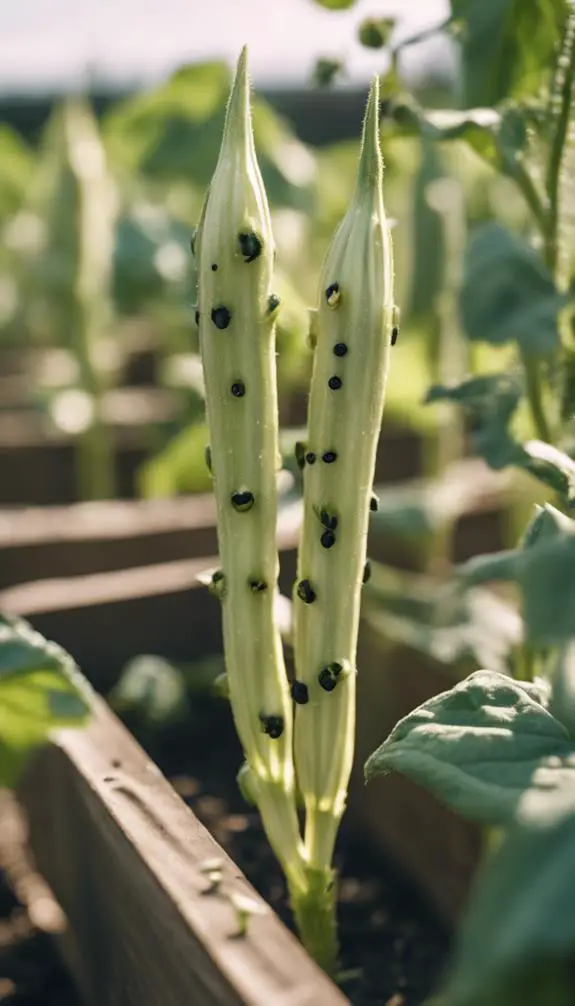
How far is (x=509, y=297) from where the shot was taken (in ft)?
2.34

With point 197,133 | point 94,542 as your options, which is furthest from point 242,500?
point 197,133

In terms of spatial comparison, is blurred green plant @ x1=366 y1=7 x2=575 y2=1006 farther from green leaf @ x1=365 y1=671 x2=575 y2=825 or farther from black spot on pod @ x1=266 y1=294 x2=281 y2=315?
black spot on pod @ x1=266 y1=294 x2=281 y2=315

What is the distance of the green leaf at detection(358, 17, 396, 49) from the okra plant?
26 centimetres

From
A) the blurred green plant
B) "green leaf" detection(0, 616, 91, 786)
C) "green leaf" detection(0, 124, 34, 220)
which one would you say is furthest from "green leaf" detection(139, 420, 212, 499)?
"green leaf" detection(0, 124, 34, 220)

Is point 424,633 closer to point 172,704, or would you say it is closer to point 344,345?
point 172,704

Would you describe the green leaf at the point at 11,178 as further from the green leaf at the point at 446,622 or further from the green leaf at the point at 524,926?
the green leaf at the point at 524,926

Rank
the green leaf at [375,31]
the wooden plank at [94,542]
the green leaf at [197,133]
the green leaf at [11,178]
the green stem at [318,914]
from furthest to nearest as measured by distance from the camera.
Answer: the green leaf at [11,178] < the green leaf at [197,133] < the wooden plank at [94,542] < the green leaf at [375,31] < the green stem at [318,914]

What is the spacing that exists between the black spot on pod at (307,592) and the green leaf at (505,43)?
0.37 metres

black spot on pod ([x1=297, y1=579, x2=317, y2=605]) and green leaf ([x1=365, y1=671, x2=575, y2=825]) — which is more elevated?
black spot on pod ([x1=297, y1=579, x2=317, y2=605])

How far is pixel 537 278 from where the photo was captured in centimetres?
71

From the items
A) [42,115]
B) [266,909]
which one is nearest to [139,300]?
[266,909]

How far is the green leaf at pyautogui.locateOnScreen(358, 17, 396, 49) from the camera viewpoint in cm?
73

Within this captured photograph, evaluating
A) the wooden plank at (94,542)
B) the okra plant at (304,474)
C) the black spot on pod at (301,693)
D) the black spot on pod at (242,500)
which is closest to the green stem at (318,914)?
the okra plant at (304,474)

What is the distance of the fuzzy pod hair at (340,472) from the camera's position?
0.50 meters
